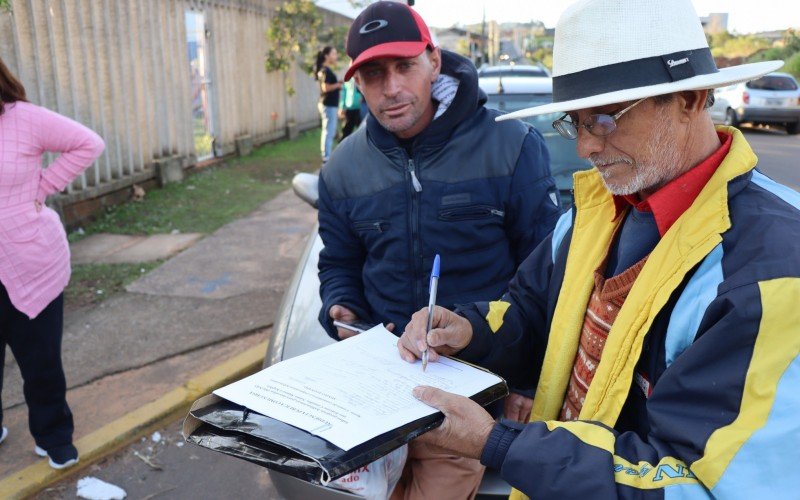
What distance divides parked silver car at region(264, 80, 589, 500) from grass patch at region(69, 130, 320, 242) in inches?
Answer: 153

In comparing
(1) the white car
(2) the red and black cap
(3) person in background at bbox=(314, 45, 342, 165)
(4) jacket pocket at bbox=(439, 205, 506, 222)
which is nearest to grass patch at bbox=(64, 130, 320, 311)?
(3) person in background at bbox=(314, 45, 342, 165)

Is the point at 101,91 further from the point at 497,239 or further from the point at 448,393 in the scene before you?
the point at 448,393

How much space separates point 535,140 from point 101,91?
655 cm

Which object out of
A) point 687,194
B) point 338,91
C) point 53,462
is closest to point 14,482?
point 53,462

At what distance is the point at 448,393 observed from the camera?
159 centimetres

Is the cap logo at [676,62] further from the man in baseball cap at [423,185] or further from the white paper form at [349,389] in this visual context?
the man in baseball cap at [423,185]

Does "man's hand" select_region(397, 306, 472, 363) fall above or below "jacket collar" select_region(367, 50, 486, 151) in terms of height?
below

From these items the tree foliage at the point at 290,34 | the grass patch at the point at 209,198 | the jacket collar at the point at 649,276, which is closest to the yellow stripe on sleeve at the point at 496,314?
the jacket collar at the point at 649,276

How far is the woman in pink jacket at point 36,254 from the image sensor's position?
320 cm

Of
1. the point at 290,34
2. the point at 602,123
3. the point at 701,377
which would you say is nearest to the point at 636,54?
the point at 602,123

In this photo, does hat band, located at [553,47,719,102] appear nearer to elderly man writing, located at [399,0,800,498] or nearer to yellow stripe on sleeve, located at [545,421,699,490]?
elderly man writing, located at [399,0,800,498]

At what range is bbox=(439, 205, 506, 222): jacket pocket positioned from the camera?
2.46 meters

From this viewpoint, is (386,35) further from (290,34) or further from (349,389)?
(290,34)

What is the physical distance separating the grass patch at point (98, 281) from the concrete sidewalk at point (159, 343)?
0.11 m
